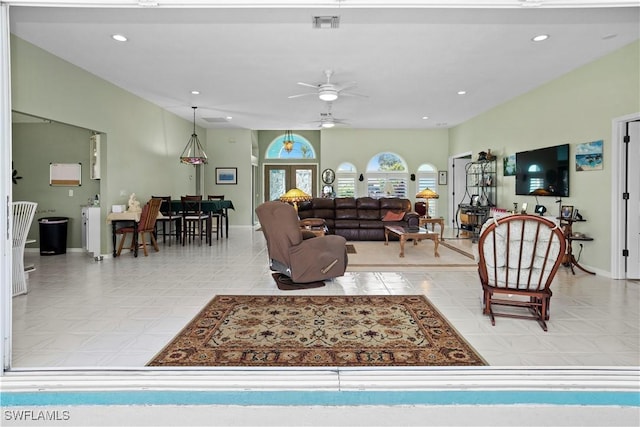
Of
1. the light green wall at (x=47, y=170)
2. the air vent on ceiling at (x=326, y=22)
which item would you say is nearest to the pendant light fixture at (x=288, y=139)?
the light green wall at (x=47, y=170)

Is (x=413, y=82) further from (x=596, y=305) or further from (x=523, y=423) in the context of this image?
(x=523, y=423)

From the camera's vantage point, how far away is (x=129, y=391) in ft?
6.86

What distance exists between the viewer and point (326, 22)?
398 centimetres

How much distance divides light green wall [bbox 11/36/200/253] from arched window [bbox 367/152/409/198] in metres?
5.20

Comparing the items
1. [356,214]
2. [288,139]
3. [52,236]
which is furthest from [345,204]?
[52,236]

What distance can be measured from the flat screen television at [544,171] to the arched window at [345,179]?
5.19 metres

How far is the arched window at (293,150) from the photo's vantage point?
513 inches

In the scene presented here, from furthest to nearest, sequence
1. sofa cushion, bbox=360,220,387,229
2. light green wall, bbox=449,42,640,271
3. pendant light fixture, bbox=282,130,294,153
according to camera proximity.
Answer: pendant light fixture, bbox=282,130,294,153 → sofa cushion, bbox=360,220,387,229 → light green wall, bbox=449,42,640,271

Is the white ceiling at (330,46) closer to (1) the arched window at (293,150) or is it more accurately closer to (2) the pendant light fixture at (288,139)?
(2) the pendant light fixture at (288,139)

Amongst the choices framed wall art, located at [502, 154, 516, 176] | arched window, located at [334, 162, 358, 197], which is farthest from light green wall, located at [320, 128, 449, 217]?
framed wall art, located at [502, 154, 516, 176]

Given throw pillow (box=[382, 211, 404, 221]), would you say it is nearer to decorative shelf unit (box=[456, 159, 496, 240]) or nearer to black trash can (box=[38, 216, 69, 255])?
decorative shelf unit (box=[456, 159, 496, 240])

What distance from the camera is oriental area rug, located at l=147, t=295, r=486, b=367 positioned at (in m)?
2.55

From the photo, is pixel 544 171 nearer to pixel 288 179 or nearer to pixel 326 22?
pixel 326 22

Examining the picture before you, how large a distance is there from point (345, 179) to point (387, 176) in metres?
1.24
